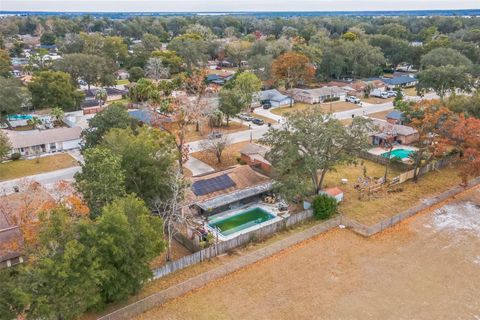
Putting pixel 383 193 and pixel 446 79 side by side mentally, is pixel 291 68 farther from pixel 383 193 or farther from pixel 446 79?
pixel 383 193

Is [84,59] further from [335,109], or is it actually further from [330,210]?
[330,210]

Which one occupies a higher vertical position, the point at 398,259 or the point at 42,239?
the point at 42,239

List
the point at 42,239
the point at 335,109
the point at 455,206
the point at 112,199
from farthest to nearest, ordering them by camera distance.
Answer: the point at 335,109 < the point at 455,206 < the point at 112,199 < the point at 42,239

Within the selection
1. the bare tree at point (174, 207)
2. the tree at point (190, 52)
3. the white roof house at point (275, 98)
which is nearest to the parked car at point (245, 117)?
the white roof house at point (275, 98)

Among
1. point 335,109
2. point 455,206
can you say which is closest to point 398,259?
point 455,206

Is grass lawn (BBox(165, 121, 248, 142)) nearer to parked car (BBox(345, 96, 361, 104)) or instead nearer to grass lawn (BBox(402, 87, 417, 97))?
parked car (BBox(345, 96, 361, 104))

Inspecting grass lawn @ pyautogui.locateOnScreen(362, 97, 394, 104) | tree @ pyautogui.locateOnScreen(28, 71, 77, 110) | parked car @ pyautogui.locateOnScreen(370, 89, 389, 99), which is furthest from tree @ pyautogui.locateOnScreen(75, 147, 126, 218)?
parked car @ pyautogui.locateOnScreen(370, 89, 389, 99)
